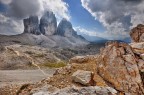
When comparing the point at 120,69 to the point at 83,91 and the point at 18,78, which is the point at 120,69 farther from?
the point at 18,78

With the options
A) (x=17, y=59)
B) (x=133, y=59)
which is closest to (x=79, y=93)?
(x=133, y=59)

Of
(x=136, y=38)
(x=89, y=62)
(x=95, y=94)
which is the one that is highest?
(x=136, y=38)

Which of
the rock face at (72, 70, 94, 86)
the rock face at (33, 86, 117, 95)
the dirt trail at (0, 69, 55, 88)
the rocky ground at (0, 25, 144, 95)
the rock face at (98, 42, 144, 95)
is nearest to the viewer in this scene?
the rock face at (33, 86, 117, 95)

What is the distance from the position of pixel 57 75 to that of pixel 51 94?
6.57 meters

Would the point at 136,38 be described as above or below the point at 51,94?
above

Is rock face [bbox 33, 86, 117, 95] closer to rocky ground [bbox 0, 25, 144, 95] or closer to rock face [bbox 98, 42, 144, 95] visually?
A: rocky ground [bbox 0, 25, 144, 95]

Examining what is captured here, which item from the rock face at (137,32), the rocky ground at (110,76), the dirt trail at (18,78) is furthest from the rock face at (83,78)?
the dirt trail at (18,78)

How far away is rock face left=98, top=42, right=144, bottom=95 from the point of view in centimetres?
2178

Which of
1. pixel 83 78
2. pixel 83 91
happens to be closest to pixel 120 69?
pixel 83 78

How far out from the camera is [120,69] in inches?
888

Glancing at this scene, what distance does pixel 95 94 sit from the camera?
18.2m

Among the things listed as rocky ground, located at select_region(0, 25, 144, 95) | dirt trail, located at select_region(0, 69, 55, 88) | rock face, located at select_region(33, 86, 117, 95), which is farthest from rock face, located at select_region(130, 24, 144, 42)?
dirt trail, located at select_region(0, 69, 55, 88)

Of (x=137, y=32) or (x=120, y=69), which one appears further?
(x=137, y=32)

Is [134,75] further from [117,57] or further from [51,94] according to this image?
[51,94]
